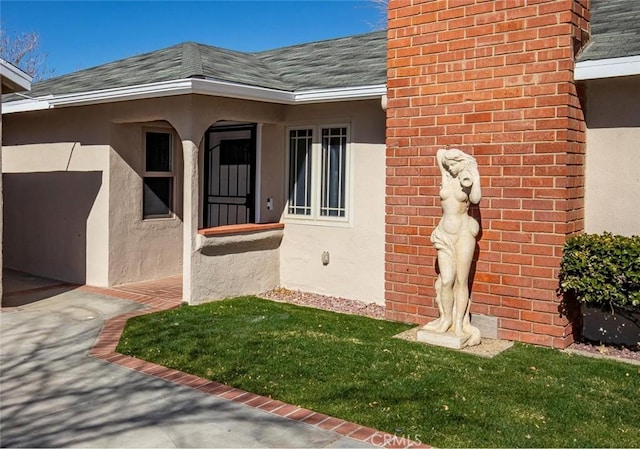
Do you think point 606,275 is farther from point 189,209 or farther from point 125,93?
point 125,93

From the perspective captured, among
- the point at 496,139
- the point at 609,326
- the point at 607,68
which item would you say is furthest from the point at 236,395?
the point at 607,68

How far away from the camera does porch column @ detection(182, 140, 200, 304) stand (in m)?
8.30

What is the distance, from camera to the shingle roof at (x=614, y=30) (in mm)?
6230

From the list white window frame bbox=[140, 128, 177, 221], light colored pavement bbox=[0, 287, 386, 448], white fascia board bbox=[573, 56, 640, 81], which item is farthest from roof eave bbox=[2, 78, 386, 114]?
light colored pavement bbox=[0, 287, 386, 448]

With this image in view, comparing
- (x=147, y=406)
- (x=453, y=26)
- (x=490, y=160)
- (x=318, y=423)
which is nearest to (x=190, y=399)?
(x=147, y=406)

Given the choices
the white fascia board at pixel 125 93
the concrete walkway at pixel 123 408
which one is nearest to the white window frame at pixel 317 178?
the white fascia board at pixel 125 93

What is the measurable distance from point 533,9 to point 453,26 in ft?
3.00

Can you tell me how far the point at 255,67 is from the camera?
33.5 ft

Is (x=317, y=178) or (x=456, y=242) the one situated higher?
(x=317, y=178)

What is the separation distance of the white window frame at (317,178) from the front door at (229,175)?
0.59 metres

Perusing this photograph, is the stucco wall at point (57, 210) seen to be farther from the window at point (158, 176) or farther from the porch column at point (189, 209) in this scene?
the porch column at point (189, 209)

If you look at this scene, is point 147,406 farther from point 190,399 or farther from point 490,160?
point 490,160

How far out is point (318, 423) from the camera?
4.41 m

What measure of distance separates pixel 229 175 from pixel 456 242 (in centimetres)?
530
